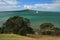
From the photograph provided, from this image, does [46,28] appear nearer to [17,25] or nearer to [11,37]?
[17,25]

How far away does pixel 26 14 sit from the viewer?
194cm

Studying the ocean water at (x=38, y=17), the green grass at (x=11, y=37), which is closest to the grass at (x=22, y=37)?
the green grass at (x=11, y=37)

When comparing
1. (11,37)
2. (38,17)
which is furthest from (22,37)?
(38,17)

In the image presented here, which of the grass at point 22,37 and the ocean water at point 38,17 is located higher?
the ocean water at point 38,17

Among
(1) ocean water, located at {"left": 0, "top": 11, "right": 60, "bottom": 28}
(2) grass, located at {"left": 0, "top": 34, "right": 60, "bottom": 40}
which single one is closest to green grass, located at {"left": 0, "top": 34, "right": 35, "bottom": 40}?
(2) grass, located at {"left": 0, "top": 34, "right": 60, "bottom": 40}

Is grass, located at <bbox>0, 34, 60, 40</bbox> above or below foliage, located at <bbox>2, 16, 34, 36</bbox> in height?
below

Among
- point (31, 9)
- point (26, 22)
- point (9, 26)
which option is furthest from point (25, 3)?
point (9, 26)

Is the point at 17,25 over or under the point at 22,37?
over

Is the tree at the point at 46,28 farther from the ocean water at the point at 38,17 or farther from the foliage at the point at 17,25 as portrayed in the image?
the foliage at the point at 17,25

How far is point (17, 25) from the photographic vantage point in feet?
6.36

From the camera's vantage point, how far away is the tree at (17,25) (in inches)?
75.9

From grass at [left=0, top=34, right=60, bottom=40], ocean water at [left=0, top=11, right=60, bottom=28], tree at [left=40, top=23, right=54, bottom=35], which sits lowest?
grass at [left=0, top=34, right=60, bottom=40]

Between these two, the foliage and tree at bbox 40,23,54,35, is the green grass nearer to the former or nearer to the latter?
the foliage

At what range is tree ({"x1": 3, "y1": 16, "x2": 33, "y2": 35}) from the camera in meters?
1.93
